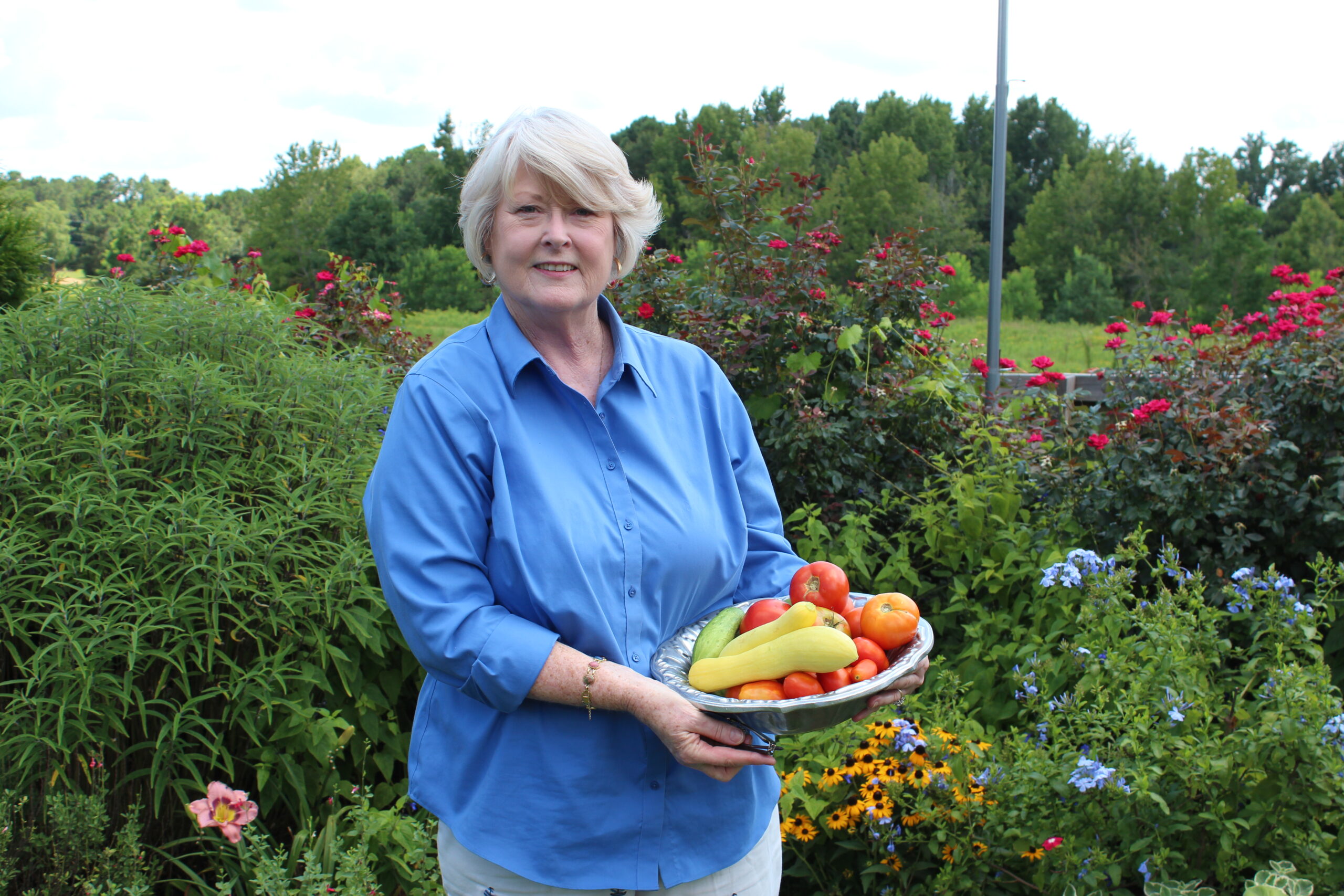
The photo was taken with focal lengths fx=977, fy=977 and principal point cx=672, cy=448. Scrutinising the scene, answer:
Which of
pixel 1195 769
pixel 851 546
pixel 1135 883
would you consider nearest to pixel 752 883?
pixel 1195 769

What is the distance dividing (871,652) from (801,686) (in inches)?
6.7

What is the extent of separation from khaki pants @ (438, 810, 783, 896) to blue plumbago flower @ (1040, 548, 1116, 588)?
4.23ft

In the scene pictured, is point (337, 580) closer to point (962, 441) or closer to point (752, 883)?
point (752, 883)

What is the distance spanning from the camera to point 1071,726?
8.36ft

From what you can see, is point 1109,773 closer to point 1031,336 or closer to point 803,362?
point 803,362

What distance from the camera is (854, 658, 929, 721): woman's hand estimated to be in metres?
1.50

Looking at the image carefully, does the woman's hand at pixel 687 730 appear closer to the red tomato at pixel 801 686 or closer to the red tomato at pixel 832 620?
the red tomato at pixel 801 686

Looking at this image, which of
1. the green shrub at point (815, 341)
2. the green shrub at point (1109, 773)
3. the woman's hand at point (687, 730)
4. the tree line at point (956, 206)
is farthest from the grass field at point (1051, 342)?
the woman's hand at point (687, 730)

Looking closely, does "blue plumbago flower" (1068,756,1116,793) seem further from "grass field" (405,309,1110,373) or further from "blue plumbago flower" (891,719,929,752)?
"grass field" (405,309,1110,373)

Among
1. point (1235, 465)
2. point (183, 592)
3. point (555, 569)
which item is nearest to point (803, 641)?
point (555, 569)

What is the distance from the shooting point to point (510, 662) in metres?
1.43

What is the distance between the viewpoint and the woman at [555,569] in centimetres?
Answer: 146

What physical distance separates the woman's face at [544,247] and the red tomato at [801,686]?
714mm

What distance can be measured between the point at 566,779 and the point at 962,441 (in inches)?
144
